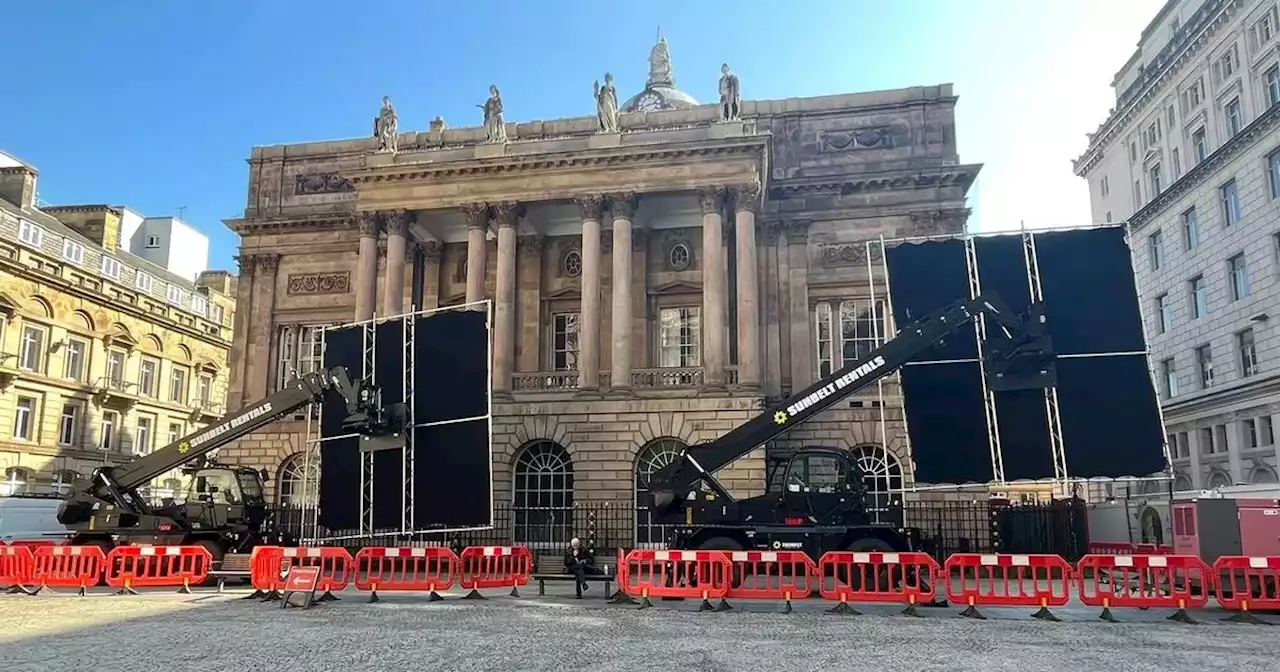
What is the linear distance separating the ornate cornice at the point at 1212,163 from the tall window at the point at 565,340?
23046 millimetres

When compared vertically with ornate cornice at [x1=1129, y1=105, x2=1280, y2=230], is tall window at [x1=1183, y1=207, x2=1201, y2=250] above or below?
below

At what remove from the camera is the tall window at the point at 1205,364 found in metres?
39.8

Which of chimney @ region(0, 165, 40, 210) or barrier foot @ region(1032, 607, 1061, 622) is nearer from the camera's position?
barrier foot @ region(1032, 607, 1061, 622)

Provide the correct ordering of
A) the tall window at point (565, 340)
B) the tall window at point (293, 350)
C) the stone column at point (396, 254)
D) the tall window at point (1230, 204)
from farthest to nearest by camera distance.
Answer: the tall window at point (1230, 204) → the tall window at point (293, 350) → the tall window at point (565, 340) → the stone column at point (396, 254)

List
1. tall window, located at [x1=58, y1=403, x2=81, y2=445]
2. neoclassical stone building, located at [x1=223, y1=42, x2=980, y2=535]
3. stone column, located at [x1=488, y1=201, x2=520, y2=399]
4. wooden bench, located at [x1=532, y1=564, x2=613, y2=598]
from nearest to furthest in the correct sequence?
wooden bench, located at [x1=532, y1=564, x2=613, y2=598]
neoclassical stone building, located at [x1=223, y1=42, x2=980, y2=535]
stone column, located at [x1=488, y1=201, x2=520, y2=399]
tall window, located at [x1=58, y1=403, x2=81, y2=445]

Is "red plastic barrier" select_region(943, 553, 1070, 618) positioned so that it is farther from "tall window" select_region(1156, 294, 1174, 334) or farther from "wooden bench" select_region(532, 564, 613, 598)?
"tall window" select_region(1156, 294, 1174, 334)

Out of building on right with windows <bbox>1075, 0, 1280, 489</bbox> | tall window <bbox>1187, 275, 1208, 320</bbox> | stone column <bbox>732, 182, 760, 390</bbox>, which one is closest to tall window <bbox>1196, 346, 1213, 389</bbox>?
building on right with windows <bbox>1075, 0, 1280, 489</bbox>

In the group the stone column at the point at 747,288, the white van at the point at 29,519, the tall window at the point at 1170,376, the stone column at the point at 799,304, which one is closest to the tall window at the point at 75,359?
the white van at the point at 29,519

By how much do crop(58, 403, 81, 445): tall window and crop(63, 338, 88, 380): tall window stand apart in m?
1.38

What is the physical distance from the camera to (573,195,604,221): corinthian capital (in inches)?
1139

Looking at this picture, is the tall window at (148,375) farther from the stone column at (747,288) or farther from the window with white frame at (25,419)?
the stone column at (747,288)

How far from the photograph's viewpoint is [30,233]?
40.7 meters

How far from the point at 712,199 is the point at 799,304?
5.06m

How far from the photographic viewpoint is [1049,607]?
1502cm
